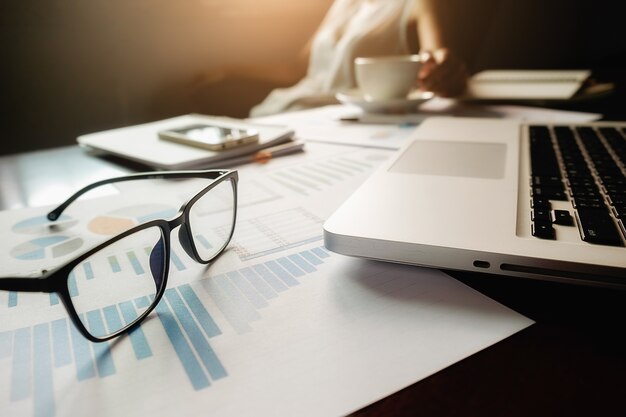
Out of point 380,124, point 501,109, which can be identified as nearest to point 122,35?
point 380,124

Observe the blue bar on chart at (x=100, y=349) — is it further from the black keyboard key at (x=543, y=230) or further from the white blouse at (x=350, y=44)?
the white blouse at (x=350, y=44)

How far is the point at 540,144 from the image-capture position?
1.65 ft

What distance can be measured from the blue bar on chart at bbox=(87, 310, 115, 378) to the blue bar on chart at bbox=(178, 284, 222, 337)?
0.16 feet

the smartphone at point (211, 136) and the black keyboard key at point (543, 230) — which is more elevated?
the black keyboard key at point (543, 230)

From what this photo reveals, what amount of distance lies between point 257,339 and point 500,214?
19 cm

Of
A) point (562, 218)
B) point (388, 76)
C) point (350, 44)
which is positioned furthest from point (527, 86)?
point (562, 218)

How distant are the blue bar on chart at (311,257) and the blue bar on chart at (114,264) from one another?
0.14 m

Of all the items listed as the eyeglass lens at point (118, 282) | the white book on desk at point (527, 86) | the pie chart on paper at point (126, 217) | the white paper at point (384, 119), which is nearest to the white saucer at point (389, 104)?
Result: the white paper at point (384, 119)

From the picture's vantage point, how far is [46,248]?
1.26ft

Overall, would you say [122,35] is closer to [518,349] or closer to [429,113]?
[429,113]

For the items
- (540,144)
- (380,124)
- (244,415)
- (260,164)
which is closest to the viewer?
(244,415)

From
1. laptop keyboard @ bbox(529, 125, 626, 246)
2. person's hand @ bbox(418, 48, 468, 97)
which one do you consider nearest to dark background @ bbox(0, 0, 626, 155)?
person's hand @ bbox(418, 48, 468, 97)

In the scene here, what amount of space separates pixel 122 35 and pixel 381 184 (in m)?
1.43

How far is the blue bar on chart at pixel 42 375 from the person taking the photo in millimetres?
202
